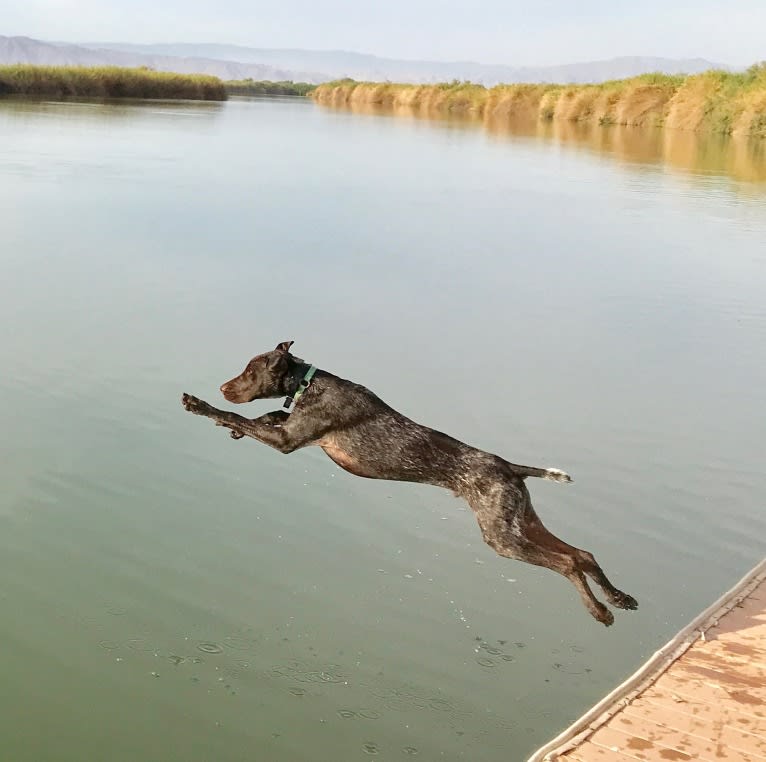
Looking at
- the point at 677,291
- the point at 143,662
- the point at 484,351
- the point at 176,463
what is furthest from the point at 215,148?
the point at 143,662

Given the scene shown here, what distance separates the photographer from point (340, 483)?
356 inches

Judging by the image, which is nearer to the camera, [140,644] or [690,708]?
[690,708]

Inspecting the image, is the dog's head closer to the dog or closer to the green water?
the dog

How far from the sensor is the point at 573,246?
70.4ft

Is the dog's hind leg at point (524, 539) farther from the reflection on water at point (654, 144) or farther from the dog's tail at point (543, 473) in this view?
the reflection on water at point (654, 144)

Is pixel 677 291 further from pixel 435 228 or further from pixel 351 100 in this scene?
pixel 351 100

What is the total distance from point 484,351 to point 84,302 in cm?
527

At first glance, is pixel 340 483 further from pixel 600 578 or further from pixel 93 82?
pixel 93 82

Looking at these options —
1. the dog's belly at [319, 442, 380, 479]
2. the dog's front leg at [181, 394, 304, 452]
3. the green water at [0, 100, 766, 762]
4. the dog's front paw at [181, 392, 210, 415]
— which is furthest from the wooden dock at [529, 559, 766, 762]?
the dog's front paw at [181, 392, 210, 415]

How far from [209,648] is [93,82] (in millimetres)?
60354

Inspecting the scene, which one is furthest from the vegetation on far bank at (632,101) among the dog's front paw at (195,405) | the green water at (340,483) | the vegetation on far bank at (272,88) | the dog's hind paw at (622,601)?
the dog's front paw at (195,405)

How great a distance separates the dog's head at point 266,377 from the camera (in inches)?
204

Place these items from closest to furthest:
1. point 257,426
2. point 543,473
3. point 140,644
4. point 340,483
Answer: point 543,473 < point 257,426 < point 140,644 < point 340,483

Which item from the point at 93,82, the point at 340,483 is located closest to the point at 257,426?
the point at 340,483
